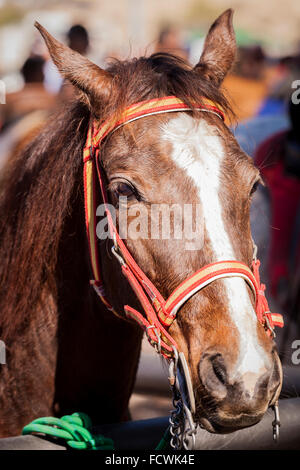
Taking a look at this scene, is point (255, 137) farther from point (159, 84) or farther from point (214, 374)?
point (214, 374)

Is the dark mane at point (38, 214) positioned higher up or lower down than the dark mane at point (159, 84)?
lower down

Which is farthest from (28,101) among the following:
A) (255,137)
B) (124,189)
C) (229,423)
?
(229,423)

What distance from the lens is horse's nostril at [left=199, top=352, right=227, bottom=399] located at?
150cm

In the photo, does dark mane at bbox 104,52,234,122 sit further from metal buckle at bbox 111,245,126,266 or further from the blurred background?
metal buckle at bbox 111,245,126,266

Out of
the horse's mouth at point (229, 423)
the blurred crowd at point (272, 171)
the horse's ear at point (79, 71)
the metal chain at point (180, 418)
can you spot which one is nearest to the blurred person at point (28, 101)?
the blurred crowd at point (272, 171)

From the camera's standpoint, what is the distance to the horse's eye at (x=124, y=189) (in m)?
1.74

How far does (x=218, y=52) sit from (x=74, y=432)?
1457 mm

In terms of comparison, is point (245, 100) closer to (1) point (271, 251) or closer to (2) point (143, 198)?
(1) point (271, 251)

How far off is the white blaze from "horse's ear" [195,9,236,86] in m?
0.35

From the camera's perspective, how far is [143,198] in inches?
67.3

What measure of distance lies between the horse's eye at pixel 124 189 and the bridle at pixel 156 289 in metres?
0.09

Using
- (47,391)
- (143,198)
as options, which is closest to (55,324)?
(47,391)

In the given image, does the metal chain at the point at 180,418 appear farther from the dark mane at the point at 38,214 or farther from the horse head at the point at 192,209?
the dark mane at the point at 38,214

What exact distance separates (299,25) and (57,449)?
35.2 metres
